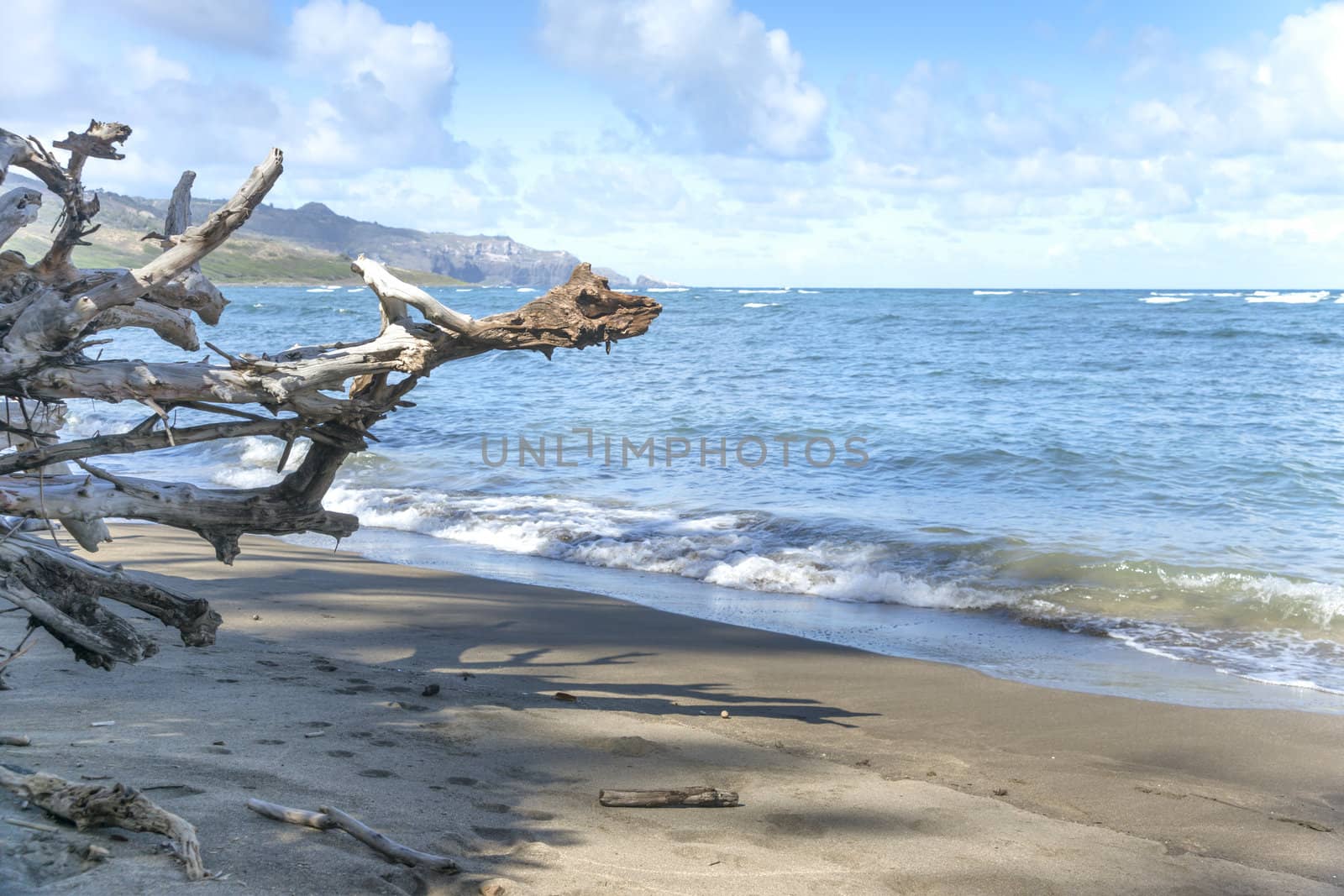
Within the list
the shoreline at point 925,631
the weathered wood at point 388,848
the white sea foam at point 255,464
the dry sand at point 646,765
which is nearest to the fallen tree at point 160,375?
the dry sand at point 646,765

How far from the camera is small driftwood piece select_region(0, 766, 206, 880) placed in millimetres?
2816

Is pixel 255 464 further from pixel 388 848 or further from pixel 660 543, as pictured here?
pixel 388 848

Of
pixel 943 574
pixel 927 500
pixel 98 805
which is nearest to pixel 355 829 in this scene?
pixel 98 805

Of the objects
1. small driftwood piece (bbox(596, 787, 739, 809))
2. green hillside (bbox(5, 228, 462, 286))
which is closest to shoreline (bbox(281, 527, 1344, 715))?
small driftwood piece (bbox(596, 787, 739, 809))

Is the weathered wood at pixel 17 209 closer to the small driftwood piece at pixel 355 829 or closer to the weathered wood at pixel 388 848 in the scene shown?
the small driftwood piece at pixel 355 829

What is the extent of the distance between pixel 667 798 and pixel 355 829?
1339mm

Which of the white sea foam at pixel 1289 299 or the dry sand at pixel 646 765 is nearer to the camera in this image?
the dry sand at pixel 646 765

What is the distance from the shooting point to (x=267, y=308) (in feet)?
201

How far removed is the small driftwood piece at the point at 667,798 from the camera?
4016 millimetres

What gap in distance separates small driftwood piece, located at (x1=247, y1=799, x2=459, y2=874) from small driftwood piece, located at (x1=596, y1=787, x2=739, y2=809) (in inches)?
37.4

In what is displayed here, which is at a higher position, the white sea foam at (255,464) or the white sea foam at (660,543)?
the white sea foam at (255,464)

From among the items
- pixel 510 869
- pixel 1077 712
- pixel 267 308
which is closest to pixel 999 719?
pixel 1077 712

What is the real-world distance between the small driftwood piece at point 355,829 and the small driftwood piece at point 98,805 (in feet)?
1.19

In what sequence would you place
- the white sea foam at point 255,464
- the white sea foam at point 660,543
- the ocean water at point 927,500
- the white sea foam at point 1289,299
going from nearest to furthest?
1. the ocean water at point 927,500
2. the white sea foam at point 660,543
3. the white sea foam at point 255,464
4. the white sea foam at point 1289,299
